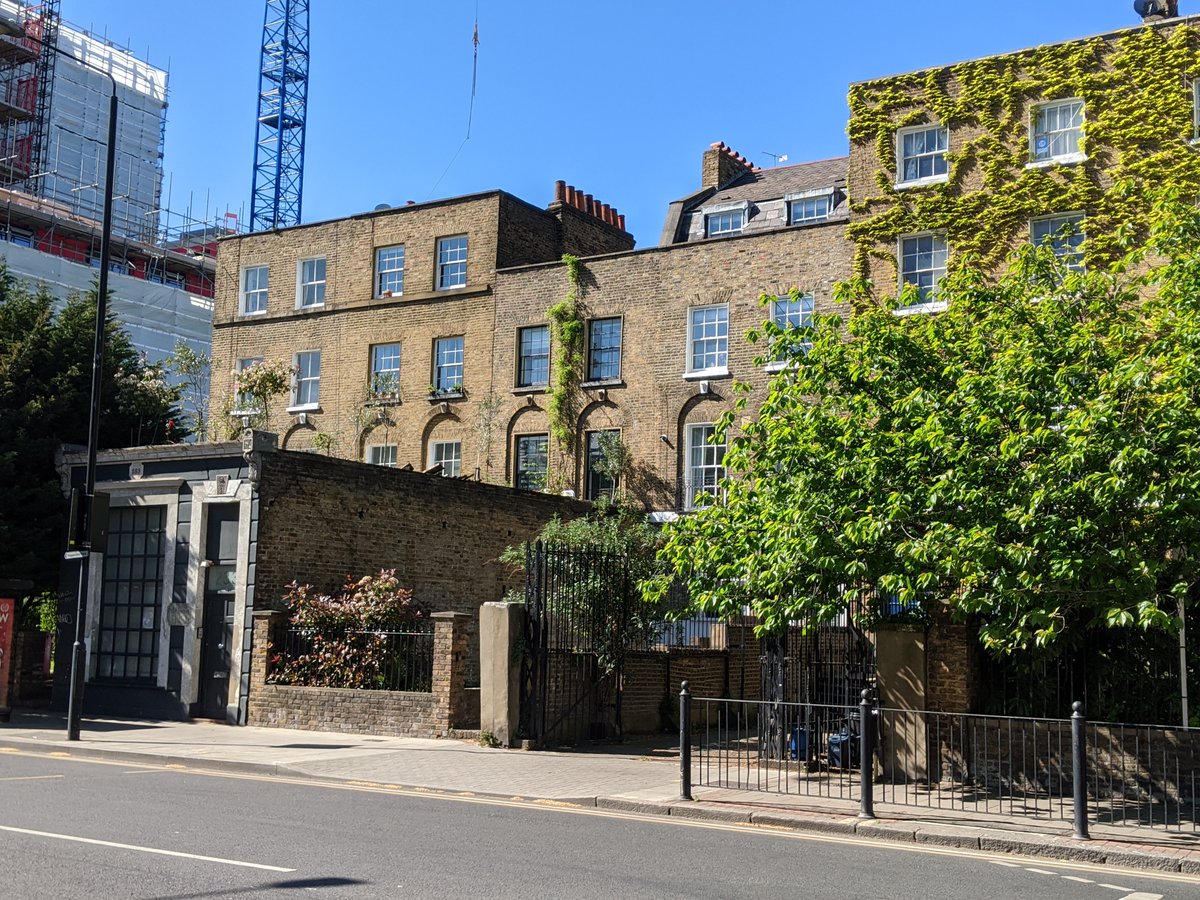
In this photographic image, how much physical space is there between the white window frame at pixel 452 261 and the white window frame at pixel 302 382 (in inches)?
187

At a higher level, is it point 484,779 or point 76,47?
point 76,47

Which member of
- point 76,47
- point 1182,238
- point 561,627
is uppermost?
point 76,47

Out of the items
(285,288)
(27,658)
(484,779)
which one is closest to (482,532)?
(27,658)

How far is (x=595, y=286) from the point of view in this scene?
3259 cm

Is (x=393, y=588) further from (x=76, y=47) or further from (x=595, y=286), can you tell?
(x=76, y=47)

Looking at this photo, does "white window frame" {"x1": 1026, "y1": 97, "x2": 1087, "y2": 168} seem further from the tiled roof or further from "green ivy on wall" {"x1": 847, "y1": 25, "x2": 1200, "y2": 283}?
the tiled roof

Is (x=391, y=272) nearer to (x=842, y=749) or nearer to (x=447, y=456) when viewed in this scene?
(x=447, y=456)

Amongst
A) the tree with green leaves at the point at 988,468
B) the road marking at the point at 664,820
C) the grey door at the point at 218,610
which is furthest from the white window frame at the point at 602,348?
the road marking at the point at 664,820

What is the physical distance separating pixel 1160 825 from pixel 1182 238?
658cm

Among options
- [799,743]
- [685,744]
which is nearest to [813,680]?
[799,743]

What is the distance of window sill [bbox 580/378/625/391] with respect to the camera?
31.8 metres

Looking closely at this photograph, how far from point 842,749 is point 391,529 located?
11.5m

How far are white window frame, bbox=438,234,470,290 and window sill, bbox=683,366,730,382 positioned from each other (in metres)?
7.82

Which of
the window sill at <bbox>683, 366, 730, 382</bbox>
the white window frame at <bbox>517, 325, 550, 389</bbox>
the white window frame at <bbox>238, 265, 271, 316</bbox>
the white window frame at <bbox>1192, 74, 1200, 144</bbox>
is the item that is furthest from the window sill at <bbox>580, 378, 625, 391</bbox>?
A: the white window frame at <bbox>1192, 74, 1200, 144</bbox>
